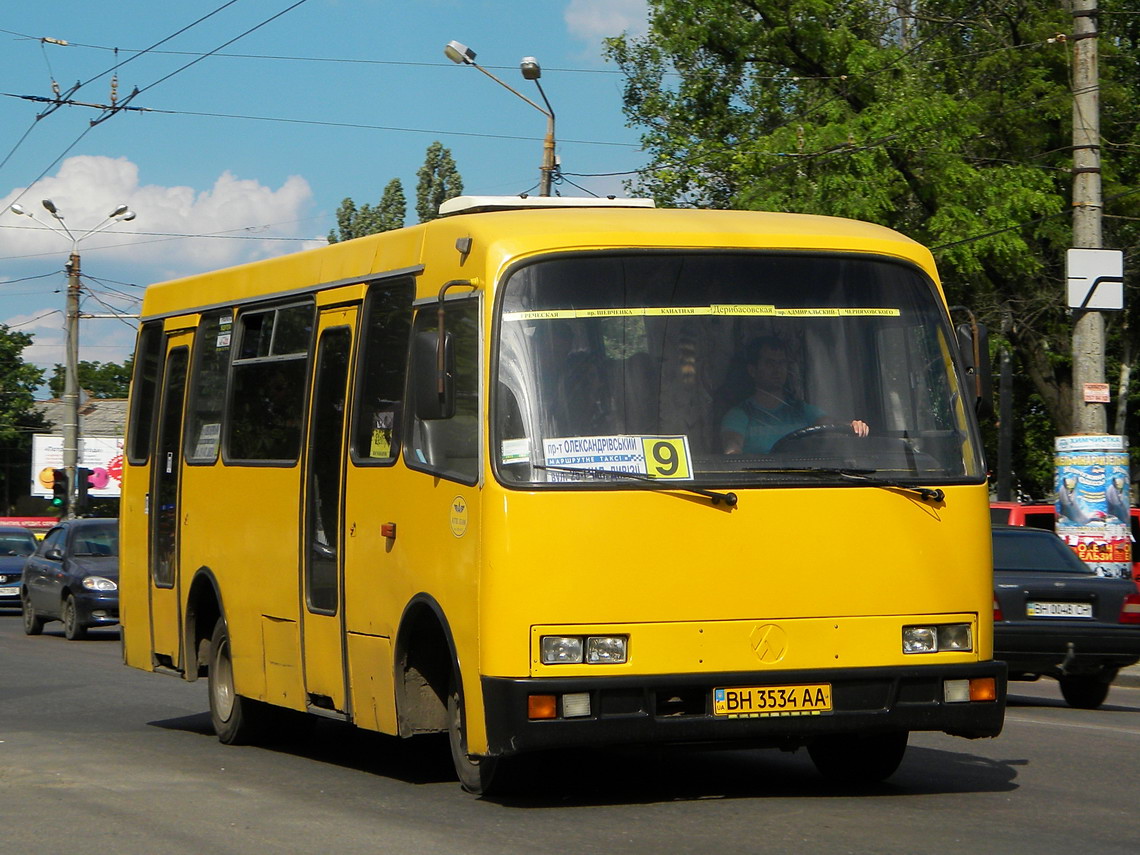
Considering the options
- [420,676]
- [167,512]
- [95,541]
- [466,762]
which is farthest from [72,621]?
[466,762]

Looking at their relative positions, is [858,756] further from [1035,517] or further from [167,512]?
[1035,517]

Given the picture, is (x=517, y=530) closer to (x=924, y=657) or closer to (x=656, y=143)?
(x=924, y=657)

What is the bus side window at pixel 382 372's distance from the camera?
905 cm

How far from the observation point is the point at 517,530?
7.66m

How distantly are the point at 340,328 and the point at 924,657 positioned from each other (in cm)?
366

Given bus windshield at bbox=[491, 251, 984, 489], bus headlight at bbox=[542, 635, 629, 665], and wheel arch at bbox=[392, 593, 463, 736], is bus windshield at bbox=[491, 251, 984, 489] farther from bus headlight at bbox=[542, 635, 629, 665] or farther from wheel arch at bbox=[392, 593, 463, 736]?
wheel arch at bbox=[392, 593, 463, 736]

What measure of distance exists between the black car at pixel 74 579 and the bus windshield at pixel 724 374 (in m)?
17.4

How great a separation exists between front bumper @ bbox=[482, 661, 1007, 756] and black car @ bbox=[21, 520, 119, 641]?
57.7 feet

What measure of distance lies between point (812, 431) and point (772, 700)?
1.18 metres

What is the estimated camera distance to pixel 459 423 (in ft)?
26.9

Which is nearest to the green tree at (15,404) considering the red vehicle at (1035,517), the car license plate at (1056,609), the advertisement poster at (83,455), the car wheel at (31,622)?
the advertisement poster at (83,455)

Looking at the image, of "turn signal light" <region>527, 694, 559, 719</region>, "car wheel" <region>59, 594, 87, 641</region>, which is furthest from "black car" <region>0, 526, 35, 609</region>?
"turn signal light" <region>527, 694, 559, 719</region>

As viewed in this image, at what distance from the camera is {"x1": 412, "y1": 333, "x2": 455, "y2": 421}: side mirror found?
782 centimetres

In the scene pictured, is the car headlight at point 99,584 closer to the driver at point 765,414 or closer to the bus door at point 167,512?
the bus door at point 167,512
